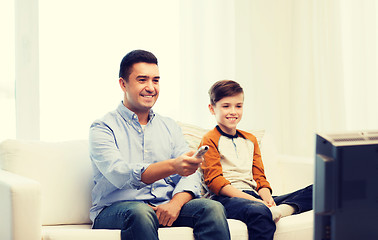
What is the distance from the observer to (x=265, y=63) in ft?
12.3

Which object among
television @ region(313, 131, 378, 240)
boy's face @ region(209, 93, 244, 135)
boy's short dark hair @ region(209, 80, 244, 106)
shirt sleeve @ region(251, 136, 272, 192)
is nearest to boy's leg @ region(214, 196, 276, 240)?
shirt sleeve @ region(251, 136, 272, 192)

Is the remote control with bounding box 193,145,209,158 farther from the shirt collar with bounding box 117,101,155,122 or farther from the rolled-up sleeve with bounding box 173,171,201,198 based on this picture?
the shirt collar with bounding box 117,101,155,122

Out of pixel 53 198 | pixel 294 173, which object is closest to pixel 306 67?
pixel 294 173

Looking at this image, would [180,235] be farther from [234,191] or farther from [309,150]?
[309,150]

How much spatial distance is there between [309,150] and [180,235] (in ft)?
7.52

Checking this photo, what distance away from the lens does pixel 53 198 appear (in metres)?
2.00

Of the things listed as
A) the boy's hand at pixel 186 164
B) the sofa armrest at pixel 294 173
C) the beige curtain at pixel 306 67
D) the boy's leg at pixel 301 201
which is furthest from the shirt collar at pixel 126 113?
the beige curtain at pixel 306 67

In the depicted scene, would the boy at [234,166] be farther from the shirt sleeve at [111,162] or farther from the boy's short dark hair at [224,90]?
the shirt sleeve at [111,162]

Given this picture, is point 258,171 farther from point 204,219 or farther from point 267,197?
point 204,219

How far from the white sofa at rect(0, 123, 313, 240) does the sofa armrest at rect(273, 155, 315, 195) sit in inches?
18.4

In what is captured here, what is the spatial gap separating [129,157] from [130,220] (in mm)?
372

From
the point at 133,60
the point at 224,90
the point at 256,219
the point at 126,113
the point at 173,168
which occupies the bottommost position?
the point at 256,219

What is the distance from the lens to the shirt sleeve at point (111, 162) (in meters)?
1.74

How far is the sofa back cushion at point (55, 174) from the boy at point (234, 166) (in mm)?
574
